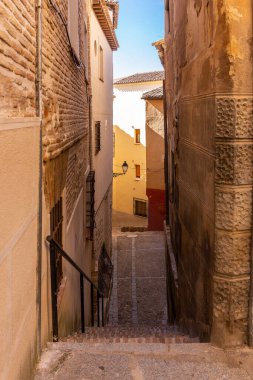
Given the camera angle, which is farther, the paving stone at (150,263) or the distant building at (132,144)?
the distant building at (132,144)

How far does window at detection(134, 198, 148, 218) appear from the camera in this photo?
33500 millimetres

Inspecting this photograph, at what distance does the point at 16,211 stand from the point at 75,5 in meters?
5.66

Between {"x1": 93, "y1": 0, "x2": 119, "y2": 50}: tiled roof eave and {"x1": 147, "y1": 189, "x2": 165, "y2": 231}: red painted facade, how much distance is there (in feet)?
25.7

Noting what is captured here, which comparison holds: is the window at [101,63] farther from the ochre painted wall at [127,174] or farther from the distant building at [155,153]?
the ochre painted wall at [127,174]

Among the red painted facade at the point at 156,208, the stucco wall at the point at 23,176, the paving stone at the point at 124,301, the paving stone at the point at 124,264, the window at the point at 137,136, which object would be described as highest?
the window at the point at 137,136

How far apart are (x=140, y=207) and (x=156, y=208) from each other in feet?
36.7

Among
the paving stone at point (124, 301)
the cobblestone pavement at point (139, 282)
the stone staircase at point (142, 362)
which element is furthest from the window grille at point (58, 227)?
the paving stone at point (124, 301)

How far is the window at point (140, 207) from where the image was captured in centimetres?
3350

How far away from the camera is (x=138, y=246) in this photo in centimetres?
1784

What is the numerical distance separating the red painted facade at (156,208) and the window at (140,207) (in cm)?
1016

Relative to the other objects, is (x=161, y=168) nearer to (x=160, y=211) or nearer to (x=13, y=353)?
(x=160, y=211)

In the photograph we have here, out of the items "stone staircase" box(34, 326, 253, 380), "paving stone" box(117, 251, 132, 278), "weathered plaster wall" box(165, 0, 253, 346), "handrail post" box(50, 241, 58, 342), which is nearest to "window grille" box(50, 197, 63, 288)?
"handrail post" box(50, 241, 58, 342)

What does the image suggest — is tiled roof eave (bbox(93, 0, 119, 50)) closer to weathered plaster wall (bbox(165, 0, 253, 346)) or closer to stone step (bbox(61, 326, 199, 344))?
weathered plaster wall (bbox(165, 0, 253, 346))

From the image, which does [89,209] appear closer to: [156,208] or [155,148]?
Result: [155,148]
